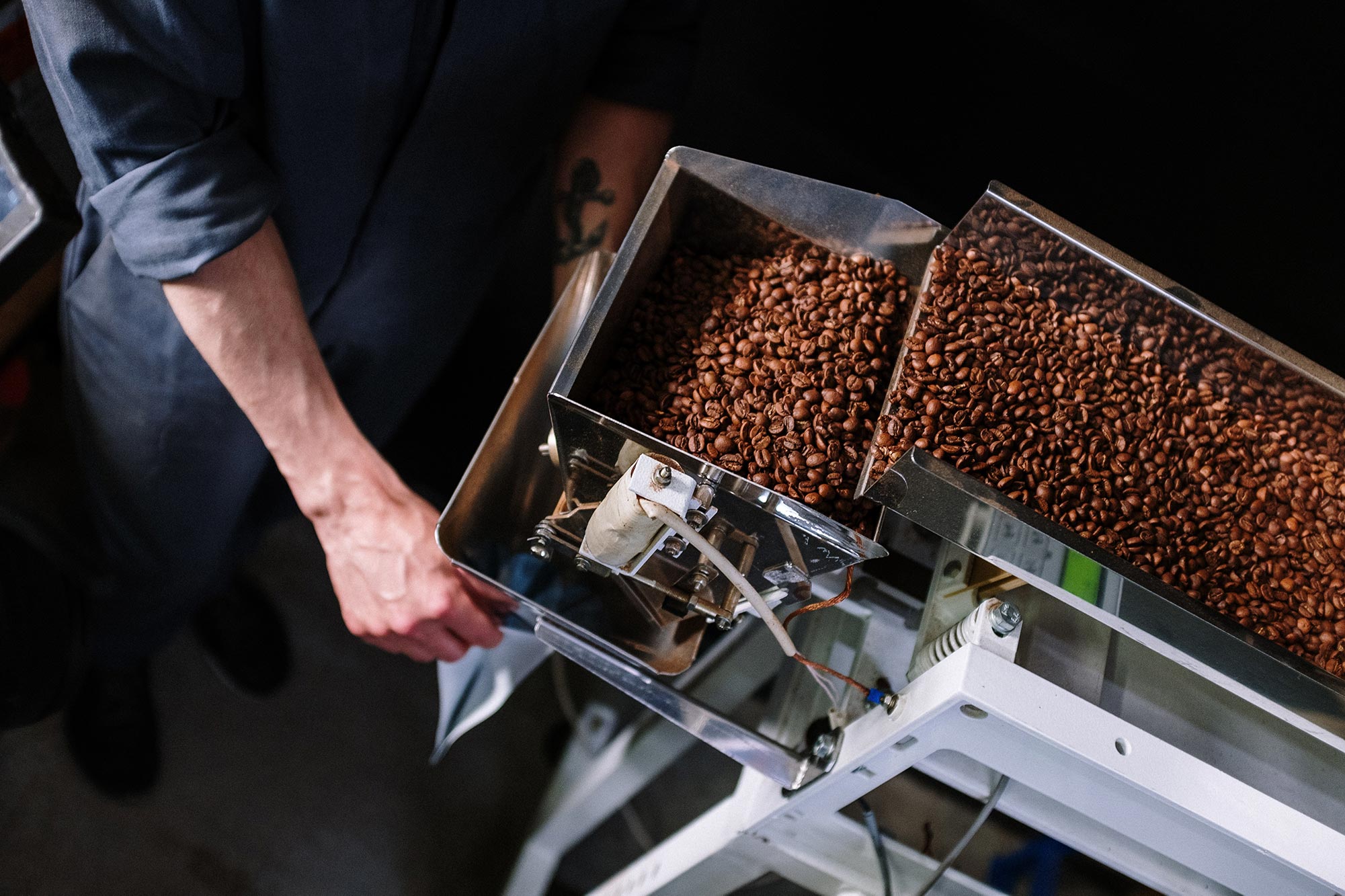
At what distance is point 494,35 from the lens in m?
1.01

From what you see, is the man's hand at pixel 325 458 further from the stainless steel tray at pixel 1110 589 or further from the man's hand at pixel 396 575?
the stainless steel tray at pixel 1110 589

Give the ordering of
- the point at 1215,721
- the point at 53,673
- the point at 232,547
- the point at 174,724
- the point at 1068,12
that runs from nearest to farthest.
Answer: the point at 1215,721 → the point at 1068,12 → the point at 53,673 → the point at 232,547 → the point at 174,724

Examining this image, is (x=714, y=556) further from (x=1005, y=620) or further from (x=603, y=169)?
(x=603, y=169)

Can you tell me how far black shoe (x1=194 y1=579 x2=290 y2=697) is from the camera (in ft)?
5.80

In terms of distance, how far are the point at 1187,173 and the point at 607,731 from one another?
1359 millimetres

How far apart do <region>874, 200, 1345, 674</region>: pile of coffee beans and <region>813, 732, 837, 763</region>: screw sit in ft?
0.92

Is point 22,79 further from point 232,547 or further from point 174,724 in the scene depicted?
point 174,724

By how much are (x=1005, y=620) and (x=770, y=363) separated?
0.33 m

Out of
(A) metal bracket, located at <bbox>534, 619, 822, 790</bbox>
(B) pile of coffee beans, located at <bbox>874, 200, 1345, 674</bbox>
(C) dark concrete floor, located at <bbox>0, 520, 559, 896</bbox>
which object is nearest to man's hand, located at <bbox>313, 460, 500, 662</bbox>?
(A) metal bracket, located at <bbox>534, 619, 822, 790</bbox>

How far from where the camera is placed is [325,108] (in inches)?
38.6

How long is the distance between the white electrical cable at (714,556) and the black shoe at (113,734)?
53.2 inches

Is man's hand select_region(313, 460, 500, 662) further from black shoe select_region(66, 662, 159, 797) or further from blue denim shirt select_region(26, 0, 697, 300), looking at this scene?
black shoe select_region(66, 662, 159, 797)

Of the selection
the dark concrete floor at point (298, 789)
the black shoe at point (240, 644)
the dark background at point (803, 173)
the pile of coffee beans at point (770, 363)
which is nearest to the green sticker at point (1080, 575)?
the pile of coffee beans at point (770, 363)

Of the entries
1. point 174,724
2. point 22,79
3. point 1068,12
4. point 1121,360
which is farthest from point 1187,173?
point 174,724
